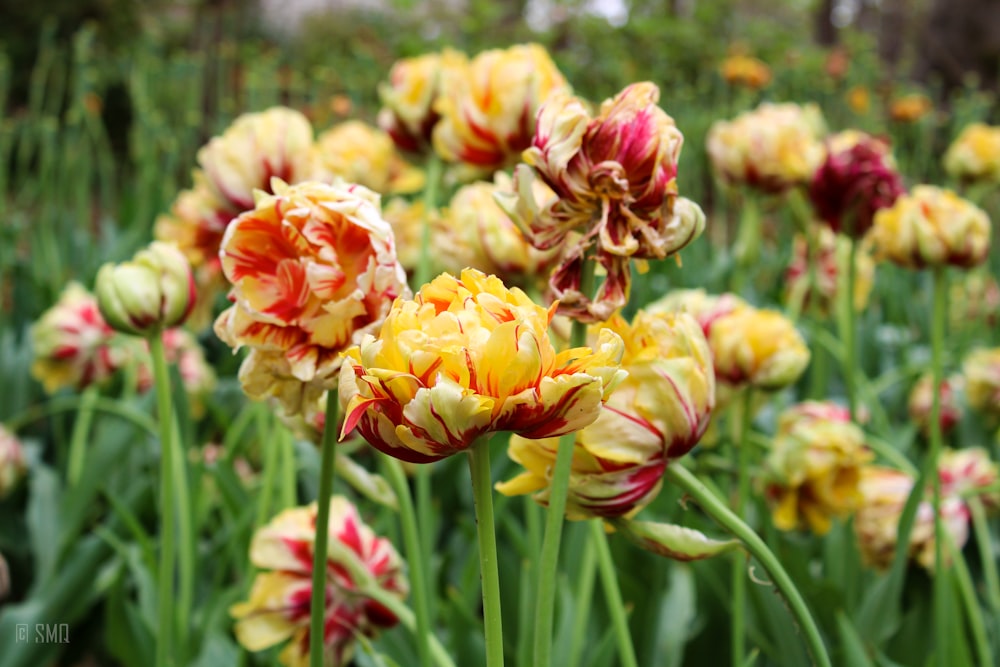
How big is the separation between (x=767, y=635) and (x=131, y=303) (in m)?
0.76

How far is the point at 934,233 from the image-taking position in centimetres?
117

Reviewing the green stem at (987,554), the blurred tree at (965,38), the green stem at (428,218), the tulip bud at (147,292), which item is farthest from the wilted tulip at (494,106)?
the blurred tree at (965,38)

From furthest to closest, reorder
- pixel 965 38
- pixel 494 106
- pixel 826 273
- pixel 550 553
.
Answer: pixel 965 38 < pixel 826 273 < pixel 494 106 < pixel 550 553

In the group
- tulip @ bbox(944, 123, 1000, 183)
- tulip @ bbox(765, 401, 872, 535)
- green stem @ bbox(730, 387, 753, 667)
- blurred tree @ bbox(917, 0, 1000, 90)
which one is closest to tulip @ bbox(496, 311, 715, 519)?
green stem @ bbox(730, 387, 753, 667)

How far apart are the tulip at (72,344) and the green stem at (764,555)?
45.3 inches

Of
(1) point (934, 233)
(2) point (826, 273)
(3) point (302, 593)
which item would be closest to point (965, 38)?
(2) point (826, 273)

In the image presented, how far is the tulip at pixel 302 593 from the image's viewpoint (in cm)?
81

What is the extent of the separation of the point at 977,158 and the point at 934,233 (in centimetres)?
94

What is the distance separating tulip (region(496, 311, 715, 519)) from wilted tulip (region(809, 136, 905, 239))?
0.60 metres

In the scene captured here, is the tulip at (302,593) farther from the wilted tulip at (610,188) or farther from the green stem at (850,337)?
the green stem at (850,337)

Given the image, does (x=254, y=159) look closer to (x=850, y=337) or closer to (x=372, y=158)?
(x=372, y=158)

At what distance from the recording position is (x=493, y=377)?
0.38 m

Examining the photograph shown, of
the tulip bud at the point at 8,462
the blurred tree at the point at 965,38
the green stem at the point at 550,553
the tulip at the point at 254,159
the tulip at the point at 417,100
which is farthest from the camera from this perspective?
the blurred tree at the point at 965,38

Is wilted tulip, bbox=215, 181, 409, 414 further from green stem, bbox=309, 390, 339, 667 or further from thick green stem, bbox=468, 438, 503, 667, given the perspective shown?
thick green stem, bbox=468, 438, 503, 667
